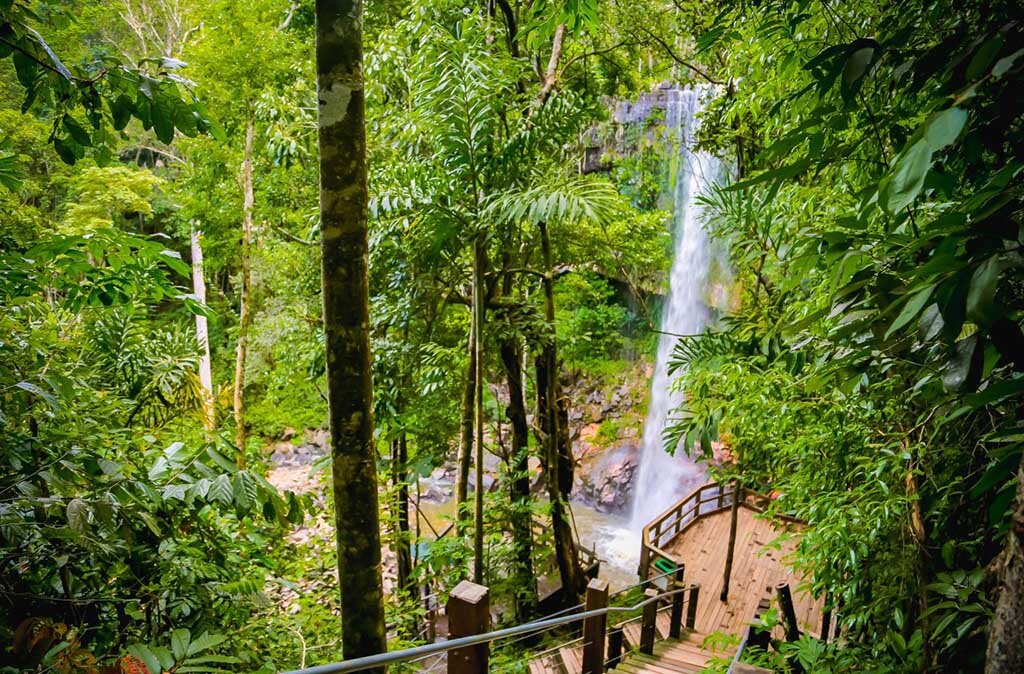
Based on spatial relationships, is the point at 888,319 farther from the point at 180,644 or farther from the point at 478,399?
the point at 478,399

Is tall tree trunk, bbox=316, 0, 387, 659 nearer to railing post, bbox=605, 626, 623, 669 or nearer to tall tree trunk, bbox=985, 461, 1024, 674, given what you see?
tall tree trunk, bbox=985, 461, 1024, 674

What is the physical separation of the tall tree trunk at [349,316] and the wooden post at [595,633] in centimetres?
186

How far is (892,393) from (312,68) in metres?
6.79

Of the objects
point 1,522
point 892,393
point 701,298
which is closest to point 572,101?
point 892,393

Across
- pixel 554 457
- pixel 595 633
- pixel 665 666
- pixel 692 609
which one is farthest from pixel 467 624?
pixel 692 609

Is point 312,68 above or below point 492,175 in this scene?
above

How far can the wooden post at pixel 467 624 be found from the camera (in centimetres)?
186

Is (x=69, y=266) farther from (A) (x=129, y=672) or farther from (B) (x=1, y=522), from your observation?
(A) (x=129, y=672)

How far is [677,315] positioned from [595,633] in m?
12.3

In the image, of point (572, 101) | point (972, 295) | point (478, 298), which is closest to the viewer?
point (972, 295)

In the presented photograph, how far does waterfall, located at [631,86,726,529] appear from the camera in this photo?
13.0m

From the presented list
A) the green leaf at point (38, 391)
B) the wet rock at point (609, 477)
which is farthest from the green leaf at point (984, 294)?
the wet rock at point (609, 477)

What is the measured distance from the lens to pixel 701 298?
14.2 metres

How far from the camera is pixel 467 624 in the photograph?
1873 mm
